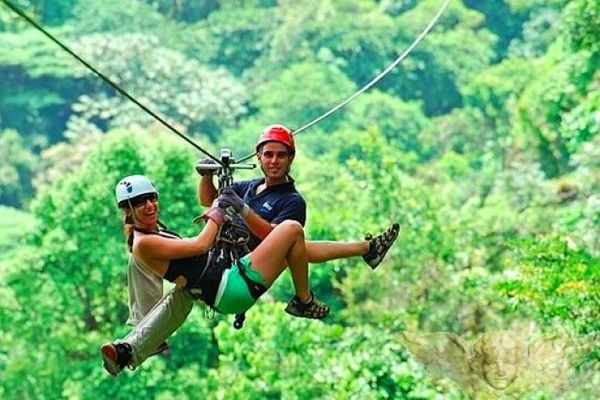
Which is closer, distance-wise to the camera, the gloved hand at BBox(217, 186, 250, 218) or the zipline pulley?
the gloved hand at BBox(217, 186, 250, 218)

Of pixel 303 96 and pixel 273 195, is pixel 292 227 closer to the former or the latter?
pixel 273 195

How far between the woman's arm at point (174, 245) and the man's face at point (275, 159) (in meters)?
0.36

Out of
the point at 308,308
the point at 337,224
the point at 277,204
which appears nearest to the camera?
the point at 277,204

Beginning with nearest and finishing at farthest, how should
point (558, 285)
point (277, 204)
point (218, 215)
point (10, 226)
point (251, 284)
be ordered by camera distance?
point (218, 215)
point (251, 284)
point (277, 204)
point (558, 285)
point (10, 226)

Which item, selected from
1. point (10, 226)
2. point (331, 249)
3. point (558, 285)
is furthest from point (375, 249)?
point (10, 226)

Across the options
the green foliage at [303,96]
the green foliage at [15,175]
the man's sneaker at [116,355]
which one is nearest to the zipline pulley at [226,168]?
the man's sneaker at [116,355]

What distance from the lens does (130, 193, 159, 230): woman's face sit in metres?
3.73

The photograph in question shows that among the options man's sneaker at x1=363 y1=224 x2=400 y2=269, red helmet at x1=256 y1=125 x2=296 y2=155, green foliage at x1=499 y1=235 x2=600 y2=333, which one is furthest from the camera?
green foliage at x1=499 y1=235 x2=600 y2=333

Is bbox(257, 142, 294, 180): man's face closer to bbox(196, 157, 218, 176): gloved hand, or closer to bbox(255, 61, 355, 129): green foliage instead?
bbox(196, 157, 218, 176): gloved hand

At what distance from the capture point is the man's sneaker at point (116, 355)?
3887 mm

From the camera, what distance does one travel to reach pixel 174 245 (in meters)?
3.69

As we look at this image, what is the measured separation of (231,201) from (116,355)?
60 centimetres

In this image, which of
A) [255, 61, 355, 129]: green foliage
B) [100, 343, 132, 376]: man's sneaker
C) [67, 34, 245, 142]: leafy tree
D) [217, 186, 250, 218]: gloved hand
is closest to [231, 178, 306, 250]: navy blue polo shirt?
[217, 186, 250, 218]: gloved hand

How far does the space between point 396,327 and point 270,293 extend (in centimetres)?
271
